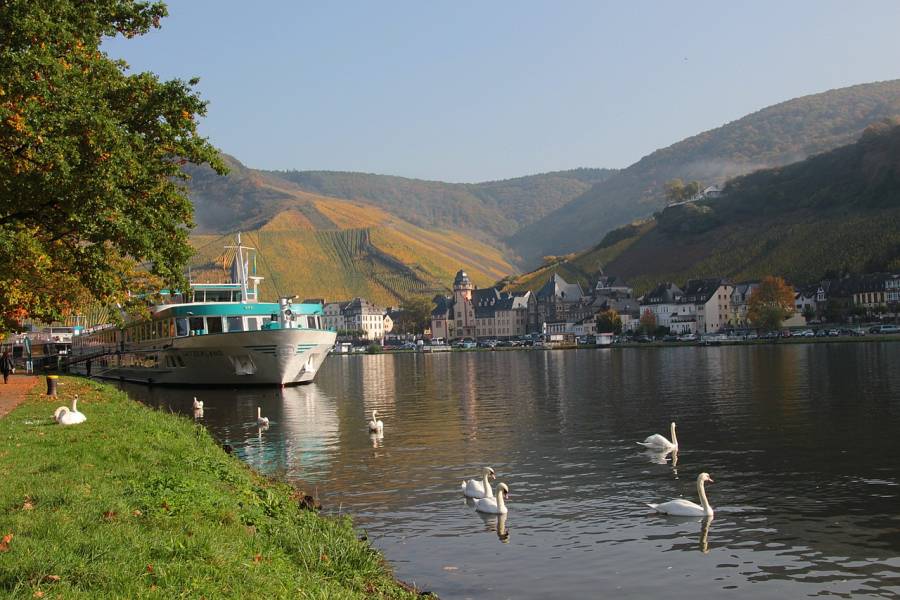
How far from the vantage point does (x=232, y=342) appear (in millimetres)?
67812

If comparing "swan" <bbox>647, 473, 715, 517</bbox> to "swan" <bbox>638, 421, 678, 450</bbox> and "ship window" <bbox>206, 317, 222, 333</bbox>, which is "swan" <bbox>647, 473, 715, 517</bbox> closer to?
"swan" <bbox>638, 421, 678, 450</bbox>

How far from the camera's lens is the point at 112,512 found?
528 inches

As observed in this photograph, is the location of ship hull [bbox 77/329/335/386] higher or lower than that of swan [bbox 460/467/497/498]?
higher

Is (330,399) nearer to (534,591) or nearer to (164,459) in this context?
(164,459)

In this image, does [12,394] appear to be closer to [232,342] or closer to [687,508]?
[232,342]

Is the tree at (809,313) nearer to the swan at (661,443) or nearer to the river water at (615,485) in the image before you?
the river water at (615,485)

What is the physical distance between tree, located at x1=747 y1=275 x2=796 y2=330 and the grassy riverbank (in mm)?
161139

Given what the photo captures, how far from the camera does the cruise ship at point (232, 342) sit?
223ft

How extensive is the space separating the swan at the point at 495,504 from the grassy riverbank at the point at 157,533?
4607 mm

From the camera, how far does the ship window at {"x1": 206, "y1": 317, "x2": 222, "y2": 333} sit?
7244cm

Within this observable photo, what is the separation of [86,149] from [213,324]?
50674 mm

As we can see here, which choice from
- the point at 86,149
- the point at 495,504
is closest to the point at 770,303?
the point at 495,504

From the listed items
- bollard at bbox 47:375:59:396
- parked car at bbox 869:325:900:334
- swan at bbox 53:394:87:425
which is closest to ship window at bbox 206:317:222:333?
bollard at bbox 47:375:59:396

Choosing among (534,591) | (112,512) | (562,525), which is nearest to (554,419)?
(562,525)
